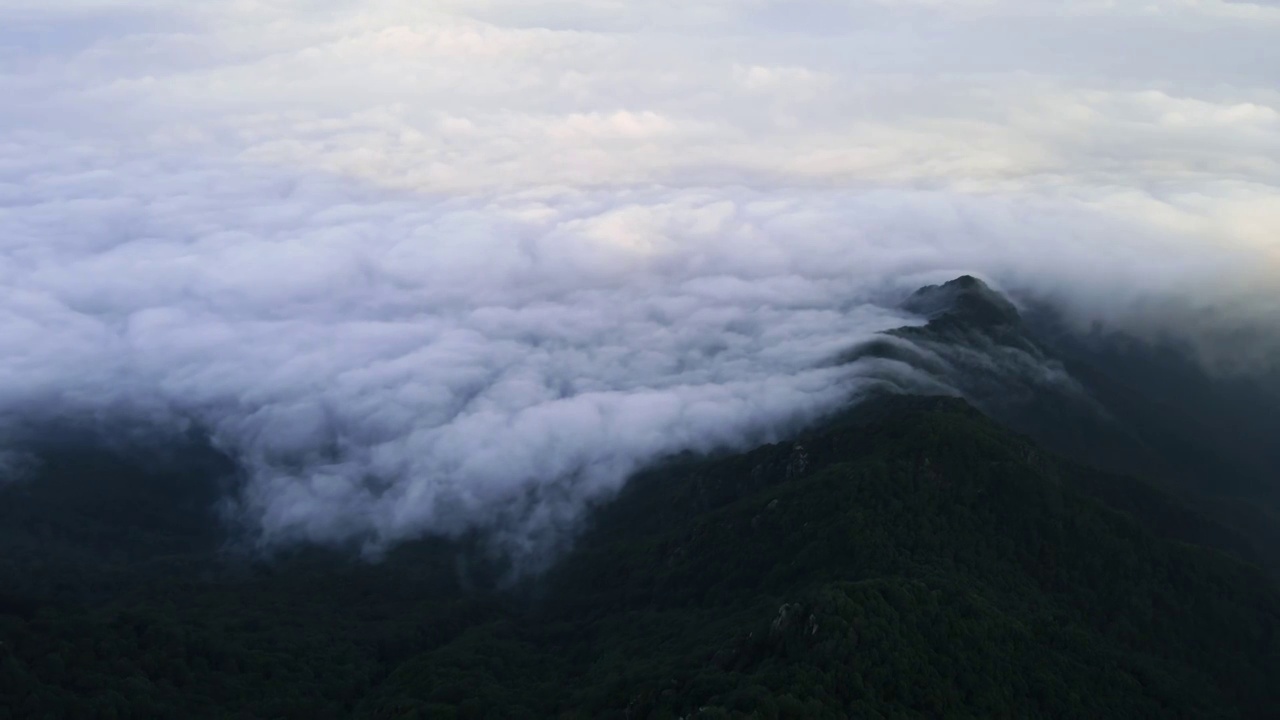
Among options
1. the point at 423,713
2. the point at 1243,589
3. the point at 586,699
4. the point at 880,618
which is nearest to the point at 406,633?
the point at 423,713

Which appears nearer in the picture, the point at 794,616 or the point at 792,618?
the point at 792,618

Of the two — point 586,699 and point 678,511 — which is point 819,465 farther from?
point 586,699

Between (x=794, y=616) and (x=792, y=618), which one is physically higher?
(x=794, y=616)
